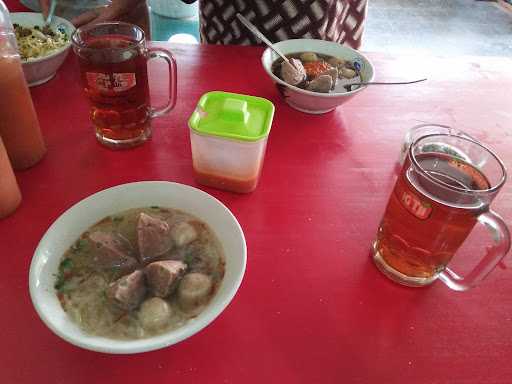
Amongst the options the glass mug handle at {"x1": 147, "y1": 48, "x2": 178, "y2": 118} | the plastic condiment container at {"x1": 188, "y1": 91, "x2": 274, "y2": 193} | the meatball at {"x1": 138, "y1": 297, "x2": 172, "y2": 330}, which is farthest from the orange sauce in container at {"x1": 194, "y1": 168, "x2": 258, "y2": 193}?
the meatball at {"x1": 138, "y1": 297, "x2": 172, "y2": 330}

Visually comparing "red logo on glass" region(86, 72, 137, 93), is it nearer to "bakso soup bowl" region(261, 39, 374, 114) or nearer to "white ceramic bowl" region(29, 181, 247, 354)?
"white ceramic bowl" region(29, 181, 247, 354)

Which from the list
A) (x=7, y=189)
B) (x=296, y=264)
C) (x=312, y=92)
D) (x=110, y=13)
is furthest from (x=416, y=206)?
(x=110, y=13)

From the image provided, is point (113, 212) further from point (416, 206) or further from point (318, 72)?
point (318, 72)

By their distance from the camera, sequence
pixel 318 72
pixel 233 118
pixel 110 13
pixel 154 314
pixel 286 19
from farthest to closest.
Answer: pixel 110 13
pixel 286 19
pixel 318 72
pixel 233 118
pixel 154 314

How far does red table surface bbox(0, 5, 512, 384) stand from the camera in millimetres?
603

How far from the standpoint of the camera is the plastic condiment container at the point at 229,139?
79 cm

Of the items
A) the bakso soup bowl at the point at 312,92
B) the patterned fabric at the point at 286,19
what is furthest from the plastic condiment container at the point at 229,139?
the patterned fabric at the point at 286,19

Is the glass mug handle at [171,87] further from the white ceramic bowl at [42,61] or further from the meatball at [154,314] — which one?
the meatball at [154,314]

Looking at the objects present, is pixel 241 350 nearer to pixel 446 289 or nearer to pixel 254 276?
pixel 254 276

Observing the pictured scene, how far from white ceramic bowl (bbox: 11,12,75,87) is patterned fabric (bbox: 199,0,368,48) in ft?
1.73

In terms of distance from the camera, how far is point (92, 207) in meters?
0.70

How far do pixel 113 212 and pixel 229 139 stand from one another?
246 mm

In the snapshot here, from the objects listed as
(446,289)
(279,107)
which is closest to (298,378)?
(446,289)

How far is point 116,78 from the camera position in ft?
2.77
